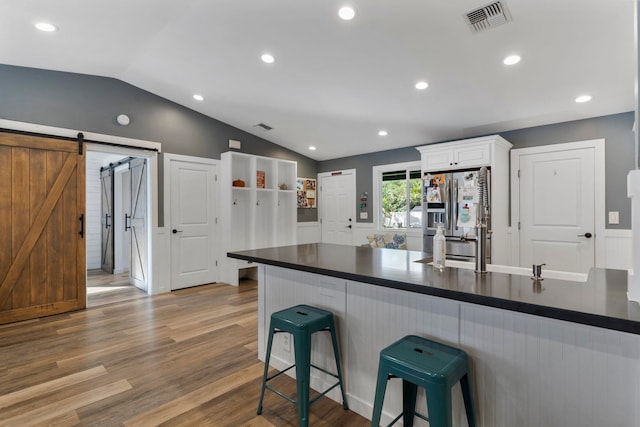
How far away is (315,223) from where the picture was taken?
273 inches

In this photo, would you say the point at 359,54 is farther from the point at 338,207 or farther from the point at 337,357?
the point at 338,207

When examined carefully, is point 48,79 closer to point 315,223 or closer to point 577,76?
point 315,223

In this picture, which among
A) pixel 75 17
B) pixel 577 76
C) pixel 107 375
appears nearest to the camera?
pixel 107 375

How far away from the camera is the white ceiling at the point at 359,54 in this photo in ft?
8.21

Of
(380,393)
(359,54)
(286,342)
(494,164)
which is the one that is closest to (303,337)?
(380,393)

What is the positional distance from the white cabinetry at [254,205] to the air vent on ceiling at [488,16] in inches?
153

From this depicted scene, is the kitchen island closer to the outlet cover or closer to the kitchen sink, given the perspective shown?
the kitchen sink

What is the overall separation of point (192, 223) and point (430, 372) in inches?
181

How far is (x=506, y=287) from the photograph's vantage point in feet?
4.26

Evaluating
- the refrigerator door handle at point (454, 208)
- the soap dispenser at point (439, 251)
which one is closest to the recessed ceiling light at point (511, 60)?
the refrigerator door handle at point (454, 208)

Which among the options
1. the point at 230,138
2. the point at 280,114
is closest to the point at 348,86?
the point at 280,114

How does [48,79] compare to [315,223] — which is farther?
[315,223]

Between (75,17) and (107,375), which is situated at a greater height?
(75,17)

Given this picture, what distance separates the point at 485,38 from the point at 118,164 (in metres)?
5.87
